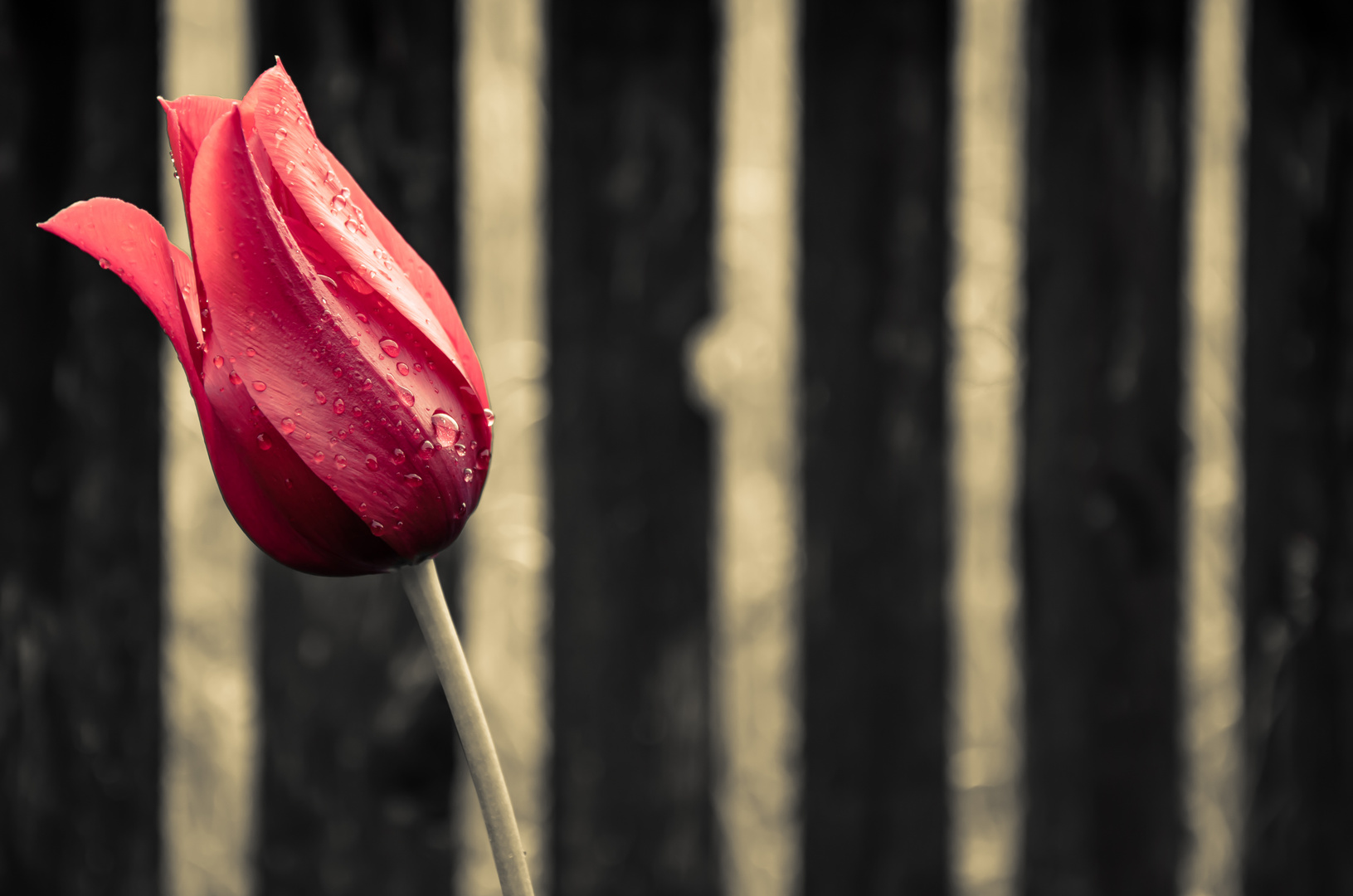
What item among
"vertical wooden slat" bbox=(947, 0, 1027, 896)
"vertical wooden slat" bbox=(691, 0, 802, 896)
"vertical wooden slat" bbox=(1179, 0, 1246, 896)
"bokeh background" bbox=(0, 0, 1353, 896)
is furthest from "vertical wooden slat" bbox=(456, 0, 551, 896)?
"vertical wooden slat" bbox=(1179, 0, 1246, 896)

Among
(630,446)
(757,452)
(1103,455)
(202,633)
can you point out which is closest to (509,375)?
(630,446)

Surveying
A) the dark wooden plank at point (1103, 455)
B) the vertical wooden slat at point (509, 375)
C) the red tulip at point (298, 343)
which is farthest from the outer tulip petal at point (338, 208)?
the dark wooden plank at point (1103, 455)

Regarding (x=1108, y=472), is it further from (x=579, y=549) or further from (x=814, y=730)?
(x=579, y=549)

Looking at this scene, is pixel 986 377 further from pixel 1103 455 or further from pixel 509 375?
pixel 509 375

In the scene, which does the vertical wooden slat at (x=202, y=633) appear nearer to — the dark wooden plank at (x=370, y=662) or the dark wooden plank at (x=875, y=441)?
the dark wooden plank at (x=370, y=662)

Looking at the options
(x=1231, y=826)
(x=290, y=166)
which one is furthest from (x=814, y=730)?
(x=290, y=166)

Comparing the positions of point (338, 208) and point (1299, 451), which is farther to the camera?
point (1299, 451)
